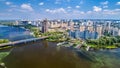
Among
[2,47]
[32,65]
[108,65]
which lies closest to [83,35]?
[2,47]

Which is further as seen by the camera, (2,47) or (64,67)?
(2,47)

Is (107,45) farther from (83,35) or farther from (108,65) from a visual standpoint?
(108,65)

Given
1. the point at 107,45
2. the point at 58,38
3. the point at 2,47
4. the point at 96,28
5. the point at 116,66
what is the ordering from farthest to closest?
the point at 96,28 → the point at 58,38 → the point at 107,45 → the point at 2,47 → the point at 116,66

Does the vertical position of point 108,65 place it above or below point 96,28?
below

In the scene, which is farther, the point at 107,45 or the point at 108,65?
the point at 107,45

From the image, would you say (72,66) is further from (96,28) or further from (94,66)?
(96,28)

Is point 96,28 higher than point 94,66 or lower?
higher

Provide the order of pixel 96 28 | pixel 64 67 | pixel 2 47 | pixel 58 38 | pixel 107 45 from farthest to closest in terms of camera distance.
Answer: pixel 96 28, pixel 58 38, pixel 107 45, pixel 2 47, pixel 64 67

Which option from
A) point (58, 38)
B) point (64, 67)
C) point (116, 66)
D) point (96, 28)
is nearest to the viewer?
point (64, 67)

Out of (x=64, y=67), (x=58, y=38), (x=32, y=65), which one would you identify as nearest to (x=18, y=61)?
(x=32, y=65)
